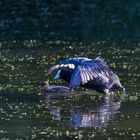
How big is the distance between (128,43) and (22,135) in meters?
7.85

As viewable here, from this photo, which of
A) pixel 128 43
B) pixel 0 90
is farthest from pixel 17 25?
pixel 0 90

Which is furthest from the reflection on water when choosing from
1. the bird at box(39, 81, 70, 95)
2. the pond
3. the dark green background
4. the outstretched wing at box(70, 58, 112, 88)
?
the dark green background

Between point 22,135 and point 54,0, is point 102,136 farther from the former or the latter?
point 54,0

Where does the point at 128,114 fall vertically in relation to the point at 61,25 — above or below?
below

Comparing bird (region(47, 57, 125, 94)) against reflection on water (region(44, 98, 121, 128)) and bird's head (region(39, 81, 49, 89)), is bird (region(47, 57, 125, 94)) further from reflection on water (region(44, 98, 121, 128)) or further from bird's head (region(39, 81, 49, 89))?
reflection on water (region(44, 98, 121, 128))

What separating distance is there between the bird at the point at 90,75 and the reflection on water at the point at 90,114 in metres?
0.76

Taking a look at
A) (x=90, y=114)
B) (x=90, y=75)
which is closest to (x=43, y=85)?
(x=90, y=75)

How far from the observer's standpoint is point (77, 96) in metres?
12.9

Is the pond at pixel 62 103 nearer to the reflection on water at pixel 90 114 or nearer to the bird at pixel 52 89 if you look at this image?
the reflection on water at pixel 90 114

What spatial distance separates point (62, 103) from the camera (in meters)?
12.3

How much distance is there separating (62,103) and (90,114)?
0.94 meters

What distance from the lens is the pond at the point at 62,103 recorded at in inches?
413

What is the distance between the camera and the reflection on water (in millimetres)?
10991

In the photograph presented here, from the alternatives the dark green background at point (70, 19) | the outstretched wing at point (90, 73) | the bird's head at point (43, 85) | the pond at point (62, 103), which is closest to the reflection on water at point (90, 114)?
the pond at point (62, 103)
